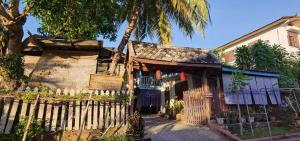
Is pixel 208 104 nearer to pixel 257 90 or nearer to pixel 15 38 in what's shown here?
pixel 257 90

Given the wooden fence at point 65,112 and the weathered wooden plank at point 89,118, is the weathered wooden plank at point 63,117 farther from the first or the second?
the weathered wooden plank at point 89,118

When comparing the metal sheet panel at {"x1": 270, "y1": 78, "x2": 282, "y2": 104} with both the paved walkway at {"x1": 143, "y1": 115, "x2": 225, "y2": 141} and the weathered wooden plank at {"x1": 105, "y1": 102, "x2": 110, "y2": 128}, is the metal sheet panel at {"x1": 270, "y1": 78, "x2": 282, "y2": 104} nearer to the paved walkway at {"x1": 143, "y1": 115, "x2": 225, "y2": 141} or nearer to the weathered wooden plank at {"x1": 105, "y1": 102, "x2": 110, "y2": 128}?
the paved walkway at {"x1": 143, "y1": 115, "x2": 225, "y2": 141}

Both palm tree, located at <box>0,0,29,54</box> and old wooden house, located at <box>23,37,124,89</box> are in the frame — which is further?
old wooden house, located at <box>23,37,124,89</box>

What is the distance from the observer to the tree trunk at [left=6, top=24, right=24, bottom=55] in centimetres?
828

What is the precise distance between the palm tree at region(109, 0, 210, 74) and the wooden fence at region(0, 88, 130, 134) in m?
3.75

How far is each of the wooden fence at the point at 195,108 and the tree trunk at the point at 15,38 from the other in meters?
8.14

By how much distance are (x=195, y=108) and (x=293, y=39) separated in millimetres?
17309

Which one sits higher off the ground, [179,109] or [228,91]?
[228,91]

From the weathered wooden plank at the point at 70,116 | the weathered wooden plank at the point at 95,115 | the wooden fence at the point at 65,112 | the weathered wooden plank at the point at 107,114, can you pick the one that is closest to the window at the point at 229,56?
the wooden fence at the point at 65,112

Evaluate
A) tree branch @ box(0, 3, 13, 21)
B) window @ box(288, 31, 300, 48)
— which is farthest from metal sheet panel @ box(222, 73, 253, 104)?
window @ box(288, 31, 300, 48)

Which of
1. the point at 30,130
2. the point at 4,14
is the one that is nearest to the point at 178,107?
the point at 30,130

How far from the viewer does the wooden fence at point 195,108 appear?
10.8 m

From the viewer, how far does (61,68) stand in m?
10.7

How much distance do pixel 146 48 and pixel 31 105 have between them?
574 centimetres
